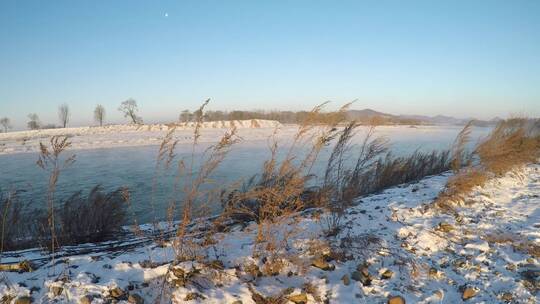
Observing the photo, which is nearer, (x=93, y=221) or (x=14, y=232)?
(x=14, y=232)

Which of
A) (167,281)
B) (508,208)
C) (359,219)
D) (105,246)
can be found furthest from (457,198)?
(105,246)

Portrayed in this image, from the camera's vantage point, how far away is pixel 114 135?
30453 mm

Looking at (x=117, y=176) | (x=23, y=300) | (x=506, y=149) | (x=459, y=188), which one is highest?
(x=506, y=149)

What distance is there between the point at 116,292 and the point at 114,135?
30.7m

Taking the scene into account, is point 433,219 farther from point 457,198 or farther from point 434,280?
point 434,280

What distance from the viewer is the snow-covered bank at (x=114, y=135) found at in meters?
22.0

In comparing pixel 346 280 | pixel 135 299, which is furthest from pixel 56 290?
pixel 346 280

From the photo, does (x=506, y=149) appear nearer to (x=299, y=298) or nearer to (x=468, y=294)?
(x=468, y=294)

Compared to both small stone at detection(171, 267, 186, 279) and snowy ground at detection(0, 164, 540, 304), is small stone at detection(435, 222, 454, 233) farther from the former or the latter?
small stone at detection(171, 267, 186, 279)

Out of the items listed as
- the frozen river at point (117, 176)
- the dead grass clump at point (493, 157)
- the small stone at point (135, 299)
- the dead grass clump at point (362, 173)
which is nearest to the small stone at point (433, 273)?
the dead grass clump at point (362, 173)

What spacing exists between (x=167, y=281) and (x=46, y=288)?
→ 3.22 ft

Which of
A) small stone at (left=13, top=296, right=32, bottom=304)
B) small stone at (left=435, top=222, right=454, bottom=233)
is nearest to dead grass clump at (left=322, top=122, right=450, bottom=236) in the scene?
small stone at (left=435, top=222, right=454, bottom=233)

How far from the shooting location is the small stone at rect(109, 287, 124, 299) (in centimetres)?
281

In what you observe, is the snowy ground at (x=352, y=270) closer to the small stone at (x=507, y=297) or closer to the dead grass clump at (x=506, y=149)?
the small stone at (x=507, y=297)
